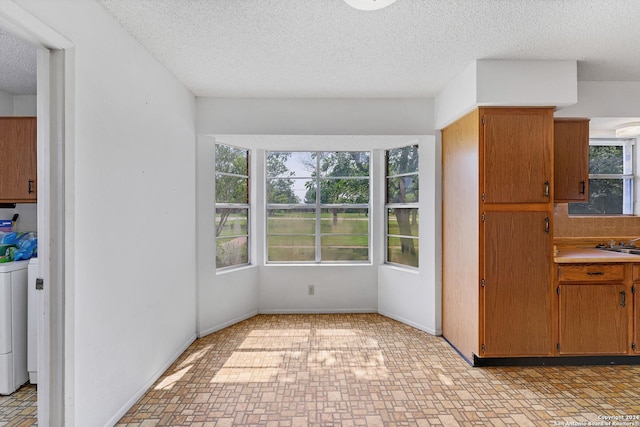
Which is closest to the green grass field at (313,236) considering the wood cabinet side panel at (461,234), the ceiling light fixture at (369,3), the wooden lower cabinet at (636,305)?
the wood cabinet side panel at (461,234)

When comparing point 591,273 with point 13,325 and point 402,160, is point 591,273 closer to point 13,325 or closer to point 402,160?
point 402,160

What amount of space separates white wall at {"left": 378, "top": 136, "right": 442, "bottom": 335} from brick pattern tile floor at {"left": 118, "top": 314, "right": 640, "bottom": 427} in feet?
1.20

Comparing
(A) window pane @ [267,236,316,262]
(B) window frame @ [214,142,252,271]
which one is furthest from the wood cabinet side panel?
(B) window frame @ [214,142,252,271]

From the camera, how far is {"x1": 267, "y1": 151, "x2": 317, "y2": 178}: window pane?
462 cm

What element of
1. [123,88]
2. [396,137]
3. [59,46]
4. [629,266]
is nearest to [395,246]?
[396,137]

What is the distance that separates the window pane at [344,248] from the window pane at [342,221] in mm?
80

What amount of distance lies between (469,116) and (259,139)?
222cm

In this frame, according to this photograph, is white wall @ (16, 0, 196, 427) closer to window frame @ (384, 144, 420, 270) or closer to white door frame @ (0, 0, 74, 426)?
white door frame @ (0, 0, 74, 426)

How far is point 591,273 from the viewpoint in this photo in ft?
9.73

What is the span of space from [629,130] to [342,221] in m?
3.18

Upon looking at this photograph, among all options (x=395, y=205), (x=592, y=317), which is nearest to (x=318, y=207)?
(x=395, y=205)

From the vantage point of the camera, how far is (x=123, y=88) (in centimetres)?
232

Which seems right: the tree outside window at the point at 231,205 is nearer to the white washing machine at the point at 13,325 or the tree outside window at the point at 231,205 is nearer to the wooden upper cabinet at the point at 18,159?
the wooden upper cabinet at the point at 18,159

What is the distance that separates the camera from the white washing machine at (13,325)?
→ 249 centimetres
